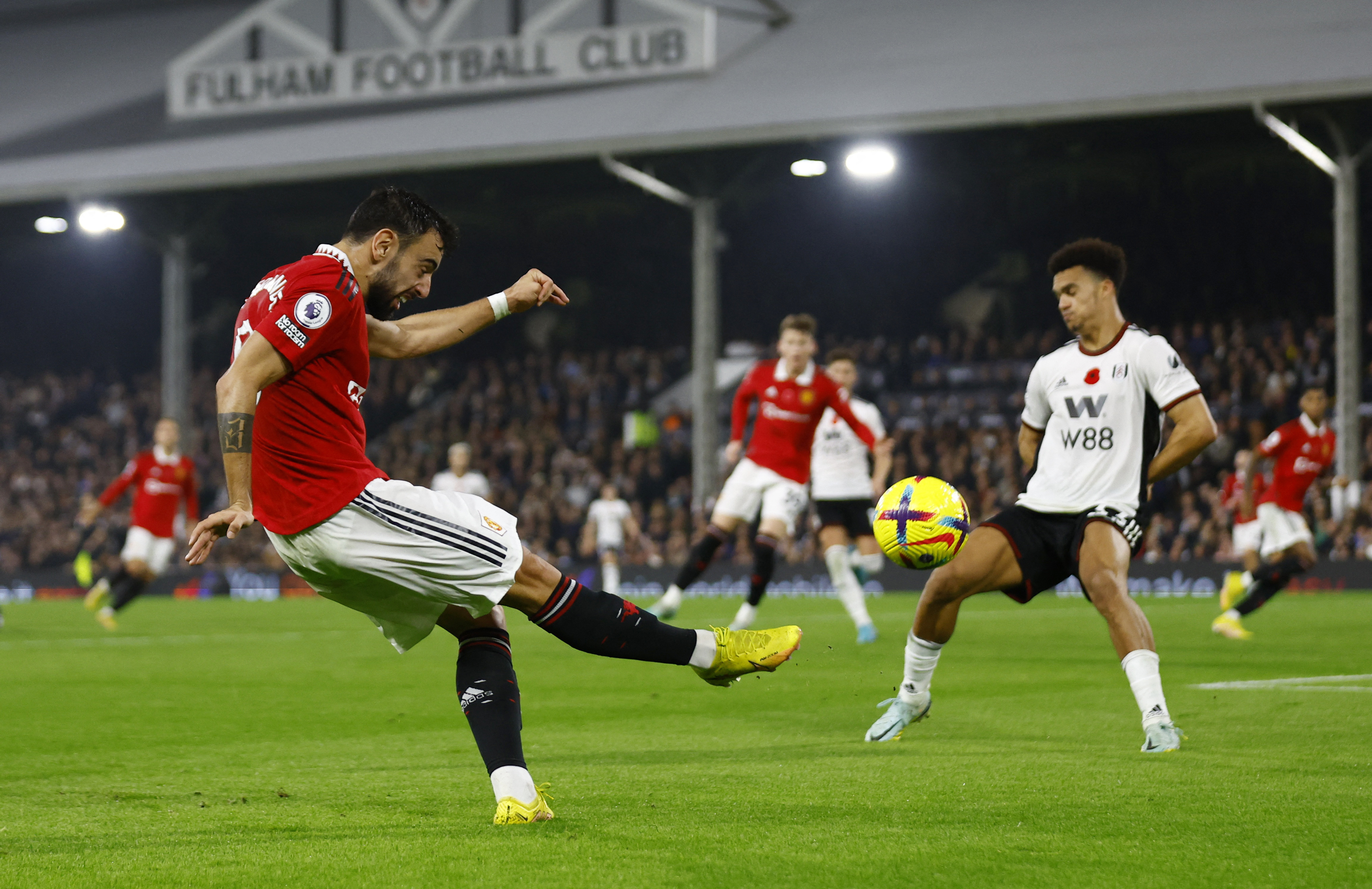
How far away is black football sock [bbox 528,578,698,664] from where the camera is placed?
4.55m

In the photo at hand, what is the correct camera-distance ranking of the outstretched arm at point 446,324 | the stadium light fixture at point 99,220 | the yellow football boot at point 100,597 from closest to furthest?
the outstretched arm at point 446,324, the yellow football boot at point 100,597, the stadium light fixture at point 99,220

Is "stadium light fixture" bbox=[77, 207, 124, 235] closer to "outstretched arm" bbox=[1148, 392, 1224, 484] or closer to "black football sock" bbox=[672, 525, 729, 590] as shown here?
"black football sock" bbox=[672, 525, 729, 590]

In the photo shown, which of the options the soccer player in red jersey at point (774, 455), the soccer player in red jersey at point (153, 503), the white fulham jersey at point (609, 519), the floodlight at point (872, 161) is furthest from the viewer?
the white fulham jersey at point (609, 519)

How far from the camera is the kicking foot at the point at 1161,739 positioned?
5.83 meters

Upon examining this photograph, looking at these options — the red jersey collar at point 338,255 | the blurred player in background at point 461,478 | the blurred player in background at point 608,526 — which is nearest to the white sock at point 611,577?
the blurred player in background at point 608,526

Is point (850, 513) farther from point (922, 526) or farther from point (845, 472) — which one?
point (922, 526)

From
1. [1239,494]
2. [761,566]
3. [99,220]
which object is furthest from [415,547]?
[99,220]

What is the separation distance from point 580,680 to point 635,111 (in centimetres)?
1624

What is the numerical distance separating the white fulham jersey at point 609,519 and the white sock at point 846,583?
11620 millimetres

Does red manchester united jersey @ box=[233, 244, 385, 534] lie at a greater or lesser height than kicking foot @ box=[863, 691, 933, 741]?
greater

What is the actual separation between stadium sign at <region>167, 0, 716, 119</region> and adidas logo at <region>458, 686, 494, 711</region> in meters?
21.3

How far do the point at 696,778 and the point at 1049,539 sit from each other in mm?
1908

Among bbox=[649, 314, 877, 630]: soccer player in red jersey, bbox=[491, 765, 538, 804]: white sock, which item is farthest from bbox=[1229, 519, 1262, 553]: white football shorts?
bbox=[491, 765, 538, 804]: white sock

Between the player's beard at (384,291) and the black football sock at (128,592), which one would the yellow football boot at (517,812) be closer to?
the player's beard at (384,291)
